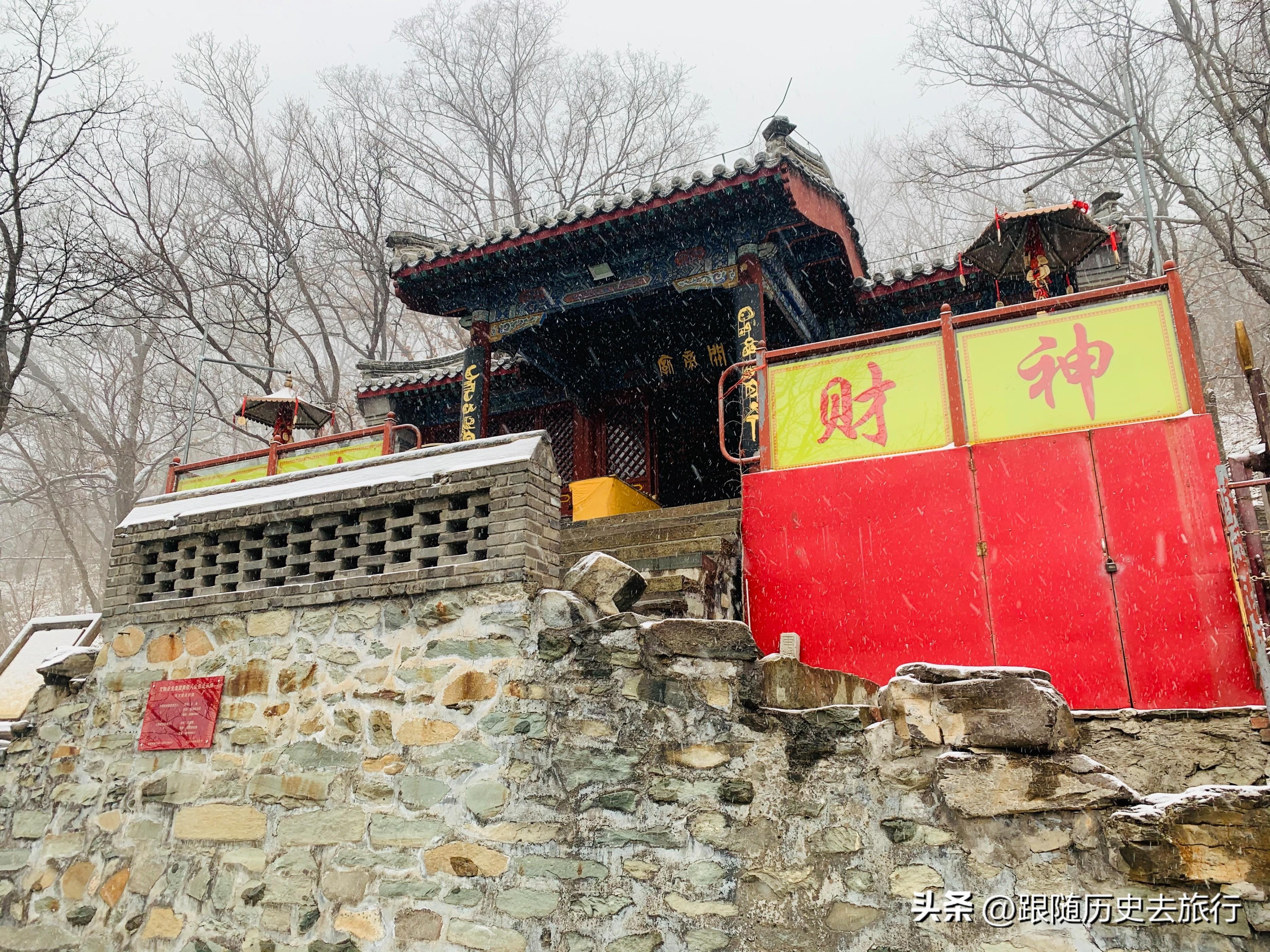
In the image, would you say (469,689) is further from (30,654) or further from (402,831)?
(30,654)

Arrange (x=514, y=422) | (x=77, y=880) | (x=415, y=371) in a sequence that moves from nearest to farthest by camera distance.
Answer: (x=77, y=880) < (x=514, y=422) < (x=415, y=371)

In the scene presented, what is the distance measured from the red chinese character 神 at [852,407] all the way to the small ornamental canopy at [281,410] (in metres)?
7.00

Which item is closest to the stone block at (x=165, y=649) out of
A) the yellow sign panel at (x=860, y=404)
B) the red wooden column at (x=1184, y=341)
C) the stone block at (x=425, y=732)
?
the stone block at (x=425, y=732)

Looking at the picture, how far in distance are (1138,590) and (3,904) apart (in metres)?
6.74

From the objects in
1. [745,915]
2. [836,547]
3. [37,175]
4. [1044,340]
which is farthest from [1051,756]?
[37,175]

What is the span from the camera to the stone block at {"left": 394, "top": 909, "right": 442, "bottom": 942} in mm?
3771

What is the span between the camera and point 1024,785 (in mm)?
2957

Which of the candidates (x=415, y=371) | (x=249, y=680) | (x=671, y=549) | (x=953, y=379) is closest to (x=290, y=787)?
(x=249, y=680)

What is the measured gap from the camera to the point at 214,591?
5.01m

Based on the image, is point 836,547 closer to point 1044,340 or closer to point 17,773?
point 1044,340

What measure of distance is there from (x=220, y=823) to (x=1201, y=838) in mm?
4467

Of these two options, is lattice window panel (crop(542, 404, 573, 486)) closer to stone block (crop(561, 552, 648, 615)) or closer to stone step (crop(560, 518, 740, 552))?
stone step (crop(560, 518, 740, 552))

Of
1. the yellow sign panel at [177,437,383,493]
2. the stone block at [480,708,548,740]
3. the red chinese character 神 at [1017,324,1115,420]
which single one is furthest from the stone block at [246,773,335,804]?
the red chinese character 神 at [1017,324,1115,420]

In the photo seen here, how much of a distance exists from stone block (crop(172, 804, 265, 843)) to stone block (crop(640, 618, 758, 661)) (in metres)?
2.34
